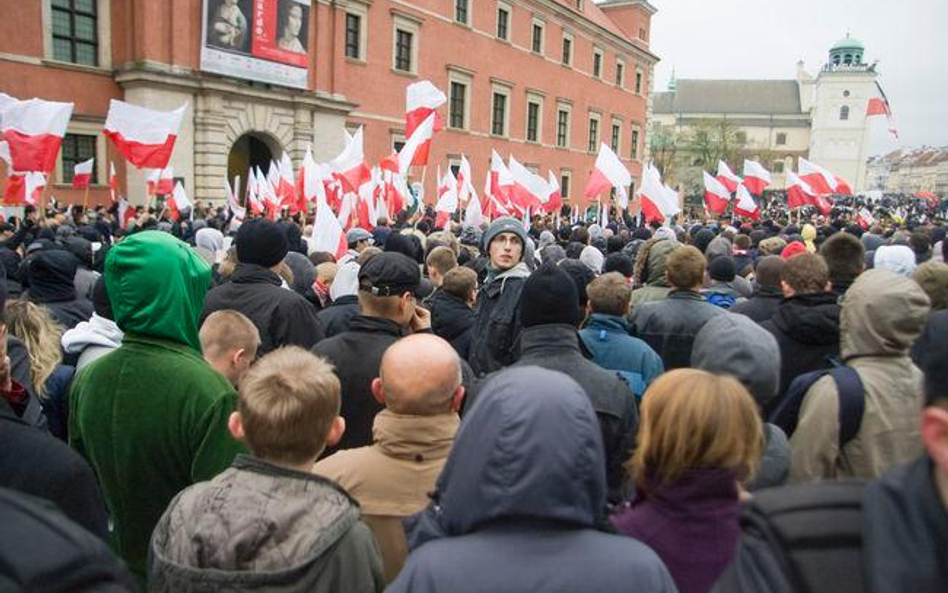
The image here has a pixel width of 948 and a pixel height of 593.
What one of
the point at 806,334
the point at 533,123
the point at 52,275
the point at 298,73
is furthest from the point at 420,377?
the point at 533,123

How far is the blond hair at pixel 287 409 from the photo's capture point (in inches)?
73.4

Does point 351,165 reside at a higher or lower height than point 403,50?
lower

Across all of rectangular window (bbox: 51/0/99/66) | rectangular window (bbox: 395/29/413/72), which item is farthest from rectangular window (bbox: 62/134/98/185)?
rectangular window (bbox: 395/29/413/72)

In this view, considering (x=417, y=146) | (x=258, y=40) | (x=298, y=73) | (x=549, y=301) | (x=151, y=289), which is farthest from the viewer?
(x=298, y=73)

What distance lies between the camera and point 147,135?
10.6 m

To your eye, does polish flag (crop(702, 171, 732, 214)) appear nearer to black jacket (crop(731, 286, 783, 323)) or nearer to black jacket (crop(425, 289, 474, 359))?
black jacket (crop(731, 286, 783, 323))

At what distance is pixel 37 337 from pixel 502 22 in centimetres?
3337

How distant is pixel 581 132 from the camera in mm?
40344

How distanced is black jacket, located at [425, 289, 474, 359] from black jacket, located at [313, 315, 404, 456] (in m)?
1.38

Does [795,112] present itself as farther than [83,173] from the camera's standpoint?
Yes

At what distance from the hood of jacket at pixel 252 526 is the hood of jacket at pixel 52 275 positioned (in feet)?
11.6

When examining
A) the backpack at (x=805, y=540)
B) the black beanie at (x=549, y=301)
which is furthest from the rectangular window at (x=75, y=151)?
the backpack at (x=805, y=540)

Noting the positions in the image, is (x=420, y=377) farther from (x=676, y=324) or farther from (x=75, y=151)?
(x=75, y=151)

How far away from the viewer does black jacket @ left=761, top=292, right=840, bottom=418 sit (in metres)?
3.55
